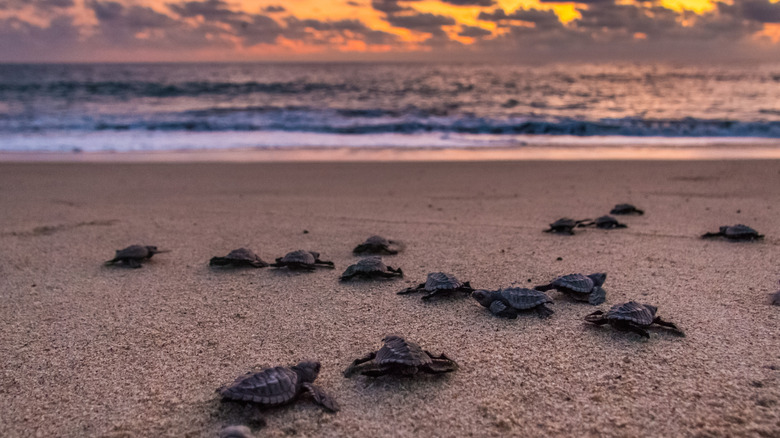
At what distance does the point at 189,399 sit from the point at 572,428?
1.65 metres

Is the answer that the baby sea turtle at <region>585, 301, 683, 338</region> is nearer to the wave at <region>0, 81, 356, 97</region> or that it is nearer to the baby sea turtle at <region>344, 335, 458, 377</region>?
the baby sea turtle at <region>344, 335, 458, 377</region>

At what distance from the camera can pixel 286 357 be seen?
2533 mm

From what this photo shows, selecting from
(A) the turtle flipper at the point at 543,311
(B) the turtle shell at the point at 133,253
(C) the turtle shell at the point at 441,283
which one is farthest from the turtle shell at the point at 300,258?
(A) the turtle flipper at the point at 543,311

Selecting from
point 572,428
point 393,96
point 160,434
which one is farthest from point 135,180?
point 393,96

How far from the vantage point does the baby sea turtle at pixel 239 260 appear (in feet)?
12.5

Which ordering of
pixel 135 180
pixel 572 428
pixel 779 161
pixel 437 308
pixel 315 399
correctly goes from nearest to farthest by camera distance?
pixel 572 428, pixel 315 399, pixel 437 308, pixel 135 180, pixel 779 161

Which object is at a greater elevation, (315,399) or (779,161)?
(779,161)

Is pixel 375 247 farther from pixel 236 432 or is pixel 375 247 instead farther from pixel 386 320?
pixel 236 432

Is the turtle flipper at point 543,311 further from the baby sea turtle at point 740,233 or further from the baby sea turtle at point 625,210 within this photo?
the baby sea turtle at point 625,210

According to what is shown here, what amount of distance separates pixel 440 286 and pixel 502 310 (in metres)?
0.44

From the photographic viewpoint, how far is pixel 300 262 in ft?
12.3

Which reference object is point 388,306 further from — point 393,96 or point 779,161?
point 393,96

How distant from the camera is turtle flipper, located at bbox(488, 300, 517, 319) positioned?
115 inches

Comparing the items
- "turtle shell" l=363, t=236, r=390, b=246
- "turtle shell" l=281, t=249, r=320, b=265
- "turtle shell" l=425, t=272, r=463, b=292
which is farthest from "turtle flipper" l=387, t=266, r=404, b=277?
"turtle shell" l=281, t=249, r=320, b=265
